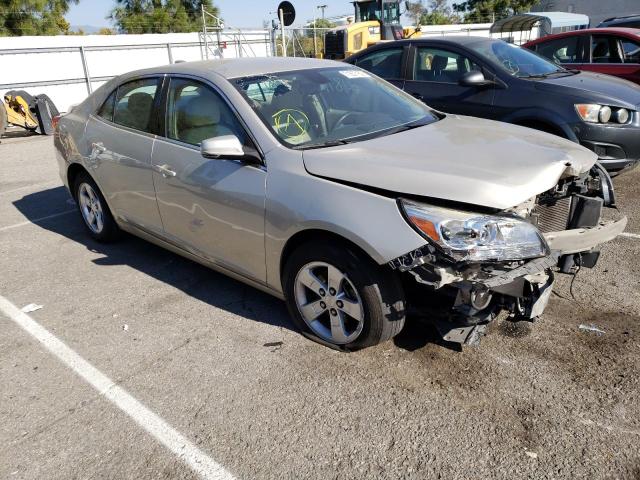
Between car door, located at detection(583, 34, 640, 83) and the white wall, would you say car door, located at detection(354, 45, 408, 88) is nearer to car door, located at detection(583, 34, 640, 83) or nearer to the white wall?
car door, located at detection(583, 34, 640, 83)

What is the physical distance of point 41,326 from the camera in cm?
384

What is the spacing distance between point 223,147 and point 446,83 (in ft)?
13.5

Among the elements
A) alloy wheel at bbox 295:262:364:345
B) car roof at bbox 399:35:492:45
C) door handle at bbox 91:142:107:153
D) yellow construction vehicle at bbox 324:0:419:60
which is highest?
yellow construction vehicle at bbox 324:0:419:60

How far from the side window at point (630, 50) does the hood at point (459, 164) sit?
19.8 feet

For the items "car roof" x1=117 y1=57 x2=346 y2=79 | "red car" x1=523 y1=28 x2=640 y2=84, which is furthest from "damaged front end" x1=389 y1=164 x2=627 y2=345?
"red car" x1=523 y1=28 x2=640 y2=84

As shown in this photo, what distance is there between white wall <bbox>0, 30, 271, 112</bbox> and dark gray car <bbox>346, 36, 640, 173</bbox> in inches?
577

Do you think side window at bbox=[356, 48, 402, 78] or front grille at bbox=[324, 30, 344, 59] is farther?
front grille at bbox=[324, 30, 344, 59]

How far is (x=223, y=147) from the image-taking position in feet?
10.4

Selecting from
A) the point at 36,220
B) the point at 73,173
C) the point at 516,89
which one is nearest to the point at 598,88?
the point at 516,89

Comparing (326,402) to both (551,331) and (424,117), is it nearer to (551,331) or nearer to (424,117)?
(551,331)

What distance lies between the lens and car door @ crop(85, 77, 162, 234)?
164 inches

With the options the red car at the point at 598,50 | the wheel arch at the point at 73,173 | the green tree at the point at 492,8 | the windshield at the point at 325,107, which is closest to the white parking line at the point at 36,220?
the wheel arch at the point at 73,173

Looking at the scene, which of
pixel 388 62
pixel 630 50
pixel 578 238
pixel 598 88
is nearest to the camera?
pixel 578 238

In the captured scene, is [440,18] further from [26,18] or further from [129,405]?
[129,405]
